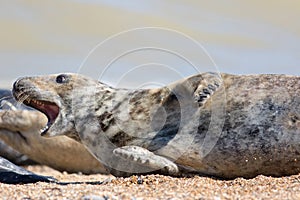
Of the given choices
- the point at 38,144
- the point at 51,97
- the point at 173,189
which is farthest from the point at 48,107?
the point at 38,144

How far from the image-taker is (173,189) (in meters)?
5.11

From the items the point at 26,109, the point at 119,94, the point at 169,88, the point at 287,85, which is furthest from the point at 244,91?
the point at 26,109

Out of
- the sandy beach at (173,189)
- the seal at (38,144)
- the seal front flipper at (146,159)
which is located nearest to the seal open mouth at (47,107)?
the seal front flipper at (146,159)

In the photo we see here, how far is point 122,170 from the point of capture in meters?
6.41

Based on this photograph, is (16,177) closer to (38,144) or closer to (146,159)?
(146,159)

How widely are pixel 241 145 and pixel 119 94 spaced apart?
158 centimetres

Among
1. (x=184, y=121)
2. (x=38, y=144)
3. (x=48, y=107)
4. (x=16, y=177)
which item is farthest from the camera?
(x=38, y=144)

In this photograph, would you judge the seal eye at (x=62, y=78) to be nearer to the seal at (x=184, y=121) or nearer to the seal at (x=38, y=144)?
the seal at (x=184, y=121)

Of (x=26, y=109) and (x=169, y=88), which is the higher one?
(x=169, y=88)

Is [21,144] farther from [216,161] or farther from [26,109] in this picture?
[216,161]

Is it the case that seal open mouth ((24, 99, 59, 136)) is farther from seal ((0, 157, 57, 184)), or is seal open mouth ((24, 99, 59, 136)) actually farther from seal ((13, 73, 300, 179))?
seal ((0, 157, 57, 184))

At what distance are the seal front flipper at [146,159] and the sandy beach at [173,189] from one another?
25 centimetres

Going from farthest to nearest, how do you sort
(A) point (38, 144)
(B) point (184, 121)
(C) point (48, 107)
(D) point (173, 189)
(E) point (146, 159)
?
(A) point (38, 144), (C) point (48, 107), (B) point (184, 121), (E) point (146, 159), (D) point (173, 189)

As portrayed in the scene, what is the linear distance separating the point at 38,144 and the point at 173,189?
16.7ft
